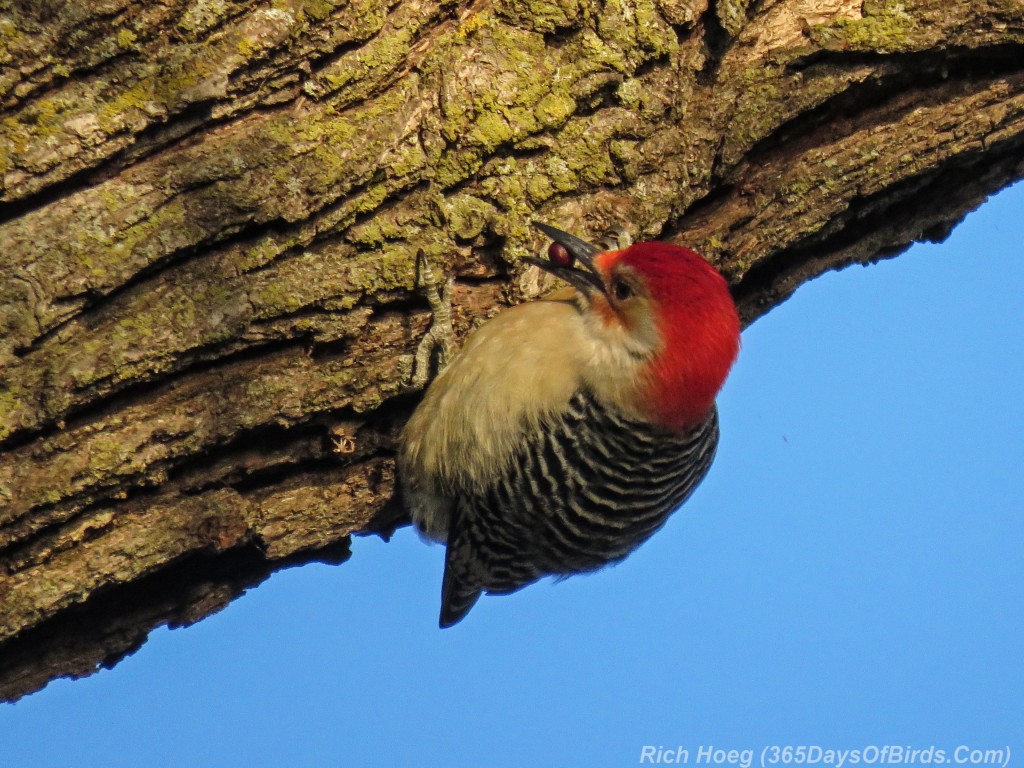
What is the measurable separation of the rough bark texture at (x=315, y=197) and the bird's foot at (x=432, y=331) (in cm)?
4

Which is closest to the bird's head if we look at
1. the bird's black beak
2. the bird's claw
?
the bird's black beak

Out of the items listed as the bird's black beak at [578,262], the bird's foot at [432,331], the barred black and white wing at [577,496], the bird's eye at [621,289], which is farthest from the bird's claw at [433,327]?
the bird's eye at [621,289]

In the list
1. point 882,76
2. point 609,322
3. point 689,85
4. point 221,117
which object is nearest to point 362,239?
point 221,117

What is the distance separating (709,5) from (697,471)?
165 cm

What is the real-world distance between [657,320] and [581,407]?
408 millimetres

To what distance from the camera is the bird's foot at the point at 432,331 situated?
3545 mm

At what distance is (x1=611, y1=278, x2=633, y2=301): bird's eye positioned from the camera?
3543 millimetres

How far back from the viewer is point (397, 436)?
388 cm

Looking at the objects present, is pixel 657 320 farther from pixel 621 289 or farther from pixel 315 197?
pixel 315 197

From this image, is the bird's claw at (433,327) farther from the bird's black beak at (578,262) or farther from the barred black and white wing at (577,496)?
the barred black and white wing at (577,496)

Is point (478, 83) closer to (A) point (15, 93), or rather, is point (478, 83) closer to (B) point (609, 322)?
(B) point (609, 322)

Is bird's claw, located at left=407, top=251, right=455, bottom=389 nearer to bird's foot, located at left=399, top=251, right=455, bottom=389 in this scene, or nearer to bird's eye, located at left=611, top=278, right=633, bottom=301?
bird's foot, located at left=399, top=251, right=455, bottom=389

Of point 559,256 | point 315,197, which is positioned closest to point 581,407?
point 559,256

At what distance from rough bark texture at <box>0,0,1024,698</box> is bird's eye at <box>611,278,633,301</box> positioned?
294 millimetres
